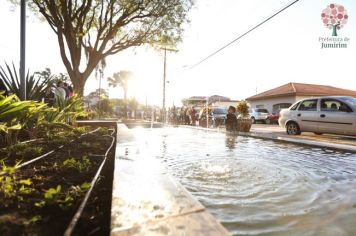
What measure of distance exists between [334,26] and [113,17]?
41.3 feet

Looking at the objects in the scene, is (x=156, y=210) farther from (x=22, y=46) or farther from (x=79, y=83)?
(x=79, y=83)

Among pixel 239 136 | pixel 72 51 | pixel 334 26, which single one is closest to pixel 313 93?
Answer: pixel 334 26

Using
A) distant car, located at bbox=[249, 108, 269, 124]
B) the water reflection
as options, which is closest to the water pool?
the water reflection

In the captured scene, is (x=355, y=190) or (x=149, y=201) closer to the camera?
(x=149, y=201)

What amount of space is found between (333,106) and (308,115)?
1058mm

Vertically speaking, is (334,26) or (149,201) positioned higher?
(334,26)

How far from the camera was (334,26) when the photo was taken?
14.8 metres

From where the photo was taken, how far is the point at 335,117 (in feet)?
34.4

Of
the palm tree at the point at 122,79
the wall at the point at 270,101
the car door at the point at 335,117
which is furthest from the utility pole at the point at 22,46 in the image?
the palm tree at the point at 122,79

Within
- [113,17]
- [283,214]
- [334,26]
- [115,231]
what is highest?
[113,17]

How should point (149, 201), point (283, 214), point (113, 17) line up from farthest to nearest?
point (113, 17), point (283, 214), point (149, 201)

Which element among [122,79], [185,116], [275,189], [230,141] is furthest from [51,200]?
[122,79]

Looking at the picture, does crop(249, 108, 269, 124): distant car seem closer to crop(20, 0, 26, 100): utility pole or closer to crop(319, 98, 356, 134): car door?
crop(319, 98, 356, 134): car door

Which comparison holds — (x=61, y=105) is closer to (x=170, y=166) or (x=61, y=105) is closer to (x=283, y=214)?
(x=170, y=166)
